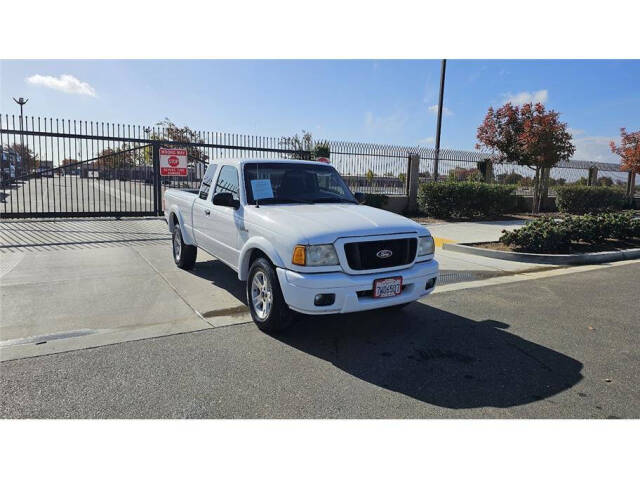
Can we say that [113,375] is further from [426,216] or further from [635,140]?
[635,140]

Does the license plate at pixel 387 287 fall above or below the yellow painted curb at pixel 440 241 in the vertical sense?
above

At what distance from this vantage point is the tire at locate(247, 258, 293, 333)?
14.1 feet

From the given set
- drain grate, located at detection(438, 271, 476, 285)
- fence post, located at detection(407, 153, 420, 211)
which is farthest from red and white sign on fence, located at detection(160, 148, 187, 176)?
drain grate, located at detection(438, 271, 476, 285)

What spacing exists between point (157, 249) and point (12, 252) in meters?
2.53

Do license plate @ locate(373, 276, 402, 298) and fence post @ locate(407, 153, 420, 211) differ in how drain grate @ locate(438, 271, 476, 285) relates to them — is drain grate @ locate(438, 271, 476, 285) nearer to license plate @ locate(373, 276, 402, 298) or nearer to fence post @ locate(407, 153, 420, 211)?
license plate @ locate(373, 276, 402, 298)

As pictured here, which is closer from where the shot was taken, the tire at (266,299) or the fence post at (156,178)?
the tire at (266,299)

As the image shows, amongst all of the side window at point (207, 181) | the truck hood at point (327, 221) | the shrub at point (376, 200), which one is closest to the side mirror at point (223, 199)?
the truck hood at point (327, 221)

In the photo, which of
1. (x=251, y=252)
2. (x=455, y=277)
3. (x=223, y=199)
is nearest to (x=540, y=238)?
(x=455, y=277)

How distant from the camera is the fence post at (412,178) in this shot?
53.6 feet

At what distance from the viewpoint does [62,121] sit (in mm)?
11875

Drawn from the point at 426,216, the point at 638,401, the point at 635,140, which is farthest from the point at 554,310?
the point at 635,140

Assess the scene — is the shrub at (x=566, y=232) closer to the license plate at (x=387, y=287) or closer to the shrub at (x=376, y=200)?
the shrub at (x=376, y=200)

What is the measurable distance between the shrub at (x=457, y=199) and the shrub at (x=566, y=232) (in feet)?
16.5

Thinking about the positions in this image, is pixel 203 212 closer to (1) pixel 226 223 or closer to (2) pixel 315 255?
(1) pixel 226 223
